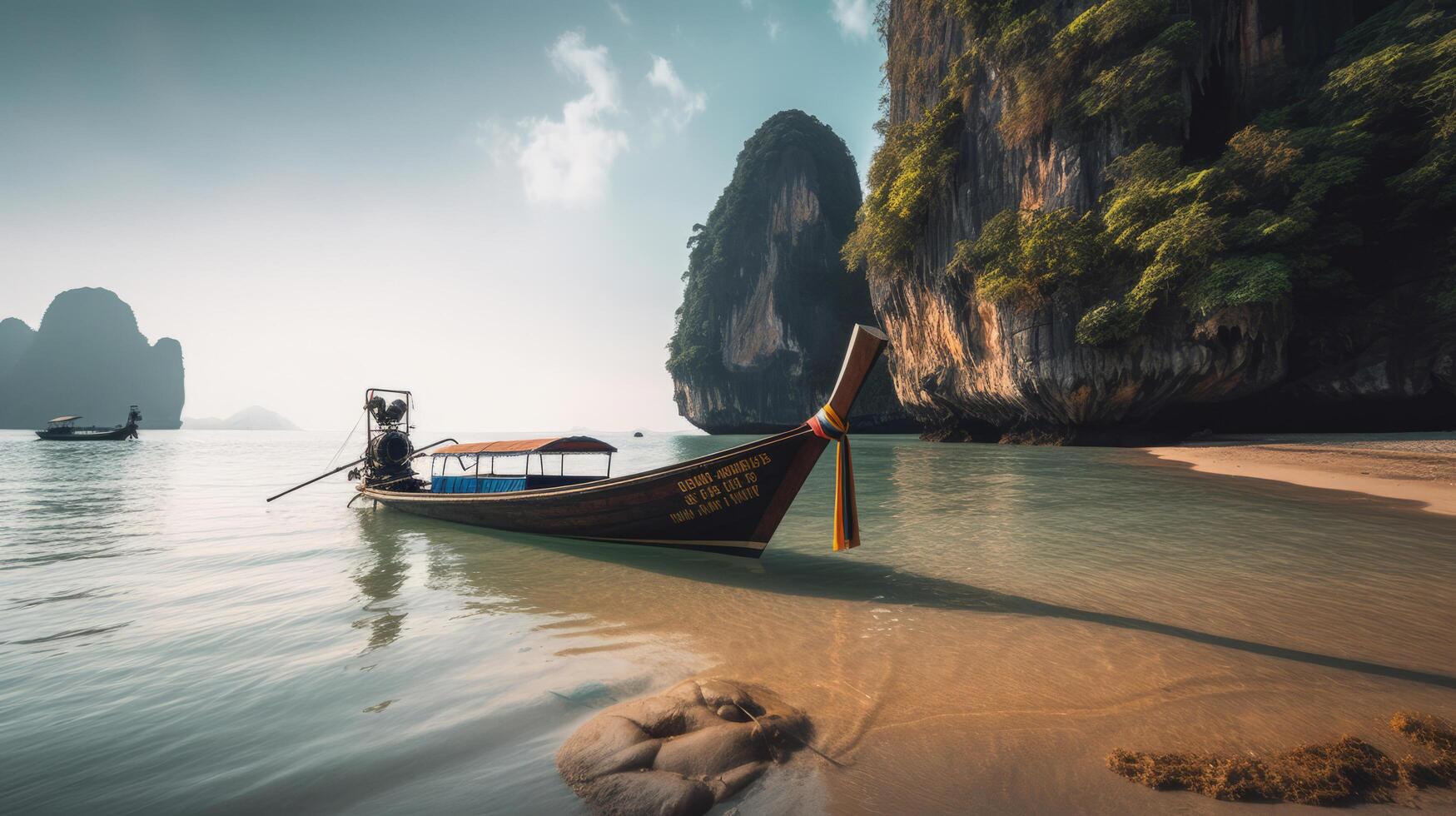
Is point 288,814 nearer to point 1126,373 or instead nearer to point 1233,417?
point 1126,373

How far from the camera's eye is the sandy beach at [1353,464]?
365 inches

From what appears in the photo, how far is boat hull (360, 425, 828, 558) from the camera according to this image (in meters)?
5.25

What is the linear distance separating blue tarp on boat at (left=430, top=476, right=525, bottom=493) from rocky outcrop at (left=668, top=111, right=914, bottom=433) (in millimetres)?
39925

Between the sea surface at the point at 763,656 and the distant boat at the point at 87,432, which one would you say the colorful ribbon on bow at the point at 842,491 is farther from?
the distant boat at the point at 87,432

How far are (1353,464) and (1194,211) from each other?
8268mm

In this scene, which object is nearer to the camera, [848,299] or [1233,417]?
[1233,417]

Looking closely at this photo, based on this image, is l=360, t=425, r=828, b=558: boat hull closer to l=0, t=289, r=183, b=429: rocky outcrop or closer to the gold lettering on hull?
the gold lettering on hull

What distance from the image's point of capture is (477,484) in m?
10.5

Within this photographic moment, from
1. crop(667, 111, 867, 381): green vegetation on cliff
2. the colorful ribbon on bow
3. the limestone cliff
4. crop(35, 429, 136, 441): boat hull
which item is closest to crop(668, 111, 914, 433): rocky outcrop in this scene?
crop(667, 111, 867, 381): green vegetation on cliff

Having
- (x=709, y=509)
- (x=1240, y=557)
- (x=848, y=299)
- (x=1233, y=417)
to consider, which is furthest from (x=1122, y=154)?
(x=848, y=299)

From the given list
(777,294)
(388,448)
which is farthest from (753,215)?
(388,448)

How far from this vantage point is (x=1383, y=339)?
50.0ft

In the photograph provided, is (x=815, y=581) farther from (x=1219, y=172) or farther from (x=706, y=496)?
(x=1219, y=172)

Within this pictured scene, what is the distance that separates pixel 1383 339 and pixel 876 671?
76.4 ft
